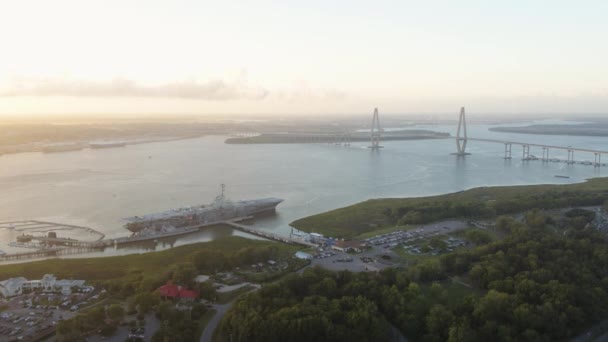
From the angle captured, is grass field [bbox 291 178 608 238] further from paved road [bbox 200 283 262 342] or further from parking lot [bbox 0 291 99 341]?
parking lot [bbox 0 291 99 341]

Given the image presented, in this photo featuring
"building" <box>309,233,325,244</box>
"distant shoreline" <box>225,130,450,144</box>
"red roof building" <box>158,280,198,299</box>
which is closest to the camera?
"red roof building" <box>158,280,198,299</box>

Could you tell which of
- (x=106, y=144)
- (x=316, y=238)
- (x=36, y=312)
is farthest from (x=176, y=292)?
(x=106, y=144)

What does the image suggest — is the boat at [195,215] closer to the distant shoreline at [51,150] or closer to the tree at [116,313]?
the tree at [116,313]

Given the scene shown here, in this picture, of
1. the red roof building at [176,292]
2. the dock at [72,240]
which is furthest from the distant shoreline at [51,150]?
the red roof building at [176,292]

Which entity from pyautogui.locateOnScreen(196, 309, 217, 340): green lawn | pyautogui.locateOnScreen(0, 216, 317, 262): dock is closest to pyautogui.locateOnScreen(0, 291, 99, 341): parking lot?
pyautogui.locateOnScreen(196, 309, 217, 340): green lawn

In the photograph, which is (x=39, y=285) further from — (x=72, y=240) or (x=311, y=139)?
(x=311, y=139)
